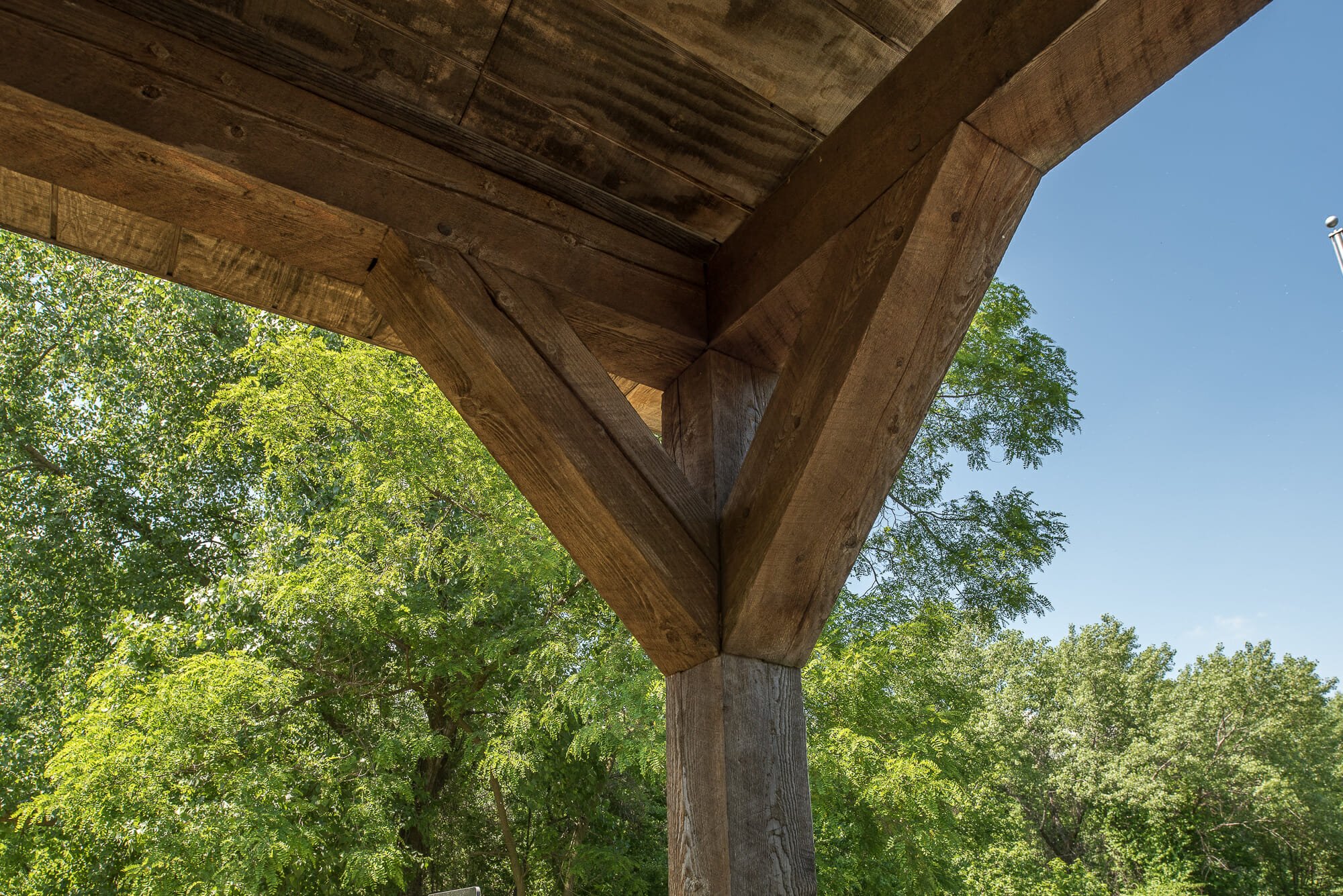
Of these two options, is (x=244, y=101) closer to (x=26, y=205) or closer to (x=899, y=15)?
(x=26, y=205)

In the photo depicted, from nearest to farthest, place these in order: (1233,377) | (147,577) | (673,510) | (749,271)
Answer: (673,510) → (749,271) → (147,577) → (1233,377)

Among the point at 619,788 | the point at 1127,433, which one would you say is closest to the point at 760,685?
the point at 619,788

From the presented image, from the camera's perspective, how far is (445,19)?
1.31 metres

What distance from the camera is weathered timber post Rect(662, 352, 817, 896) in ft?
3.81

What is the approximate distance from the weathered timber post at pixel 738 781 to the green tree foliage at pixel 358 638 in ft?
16.5

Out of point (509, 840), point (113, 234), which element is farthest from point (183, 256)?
point (509, 840)

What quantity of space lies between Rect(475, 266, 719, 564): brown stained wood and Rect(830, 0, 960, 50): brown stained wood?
2.24 feet

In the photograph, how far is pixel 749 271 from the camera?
1.61 metres

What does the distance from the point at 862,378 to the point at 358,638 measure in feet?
27.4

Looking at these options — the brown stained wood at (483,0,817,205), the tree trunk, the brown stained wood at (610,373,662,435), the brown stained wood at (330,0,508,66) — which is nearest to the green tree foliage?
the tree trunk

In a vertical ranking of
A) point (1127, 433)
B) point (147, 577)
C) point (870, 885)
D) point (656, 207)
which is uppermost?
point (1127, 433)

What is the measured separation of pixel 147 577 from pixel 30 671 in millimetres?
1451

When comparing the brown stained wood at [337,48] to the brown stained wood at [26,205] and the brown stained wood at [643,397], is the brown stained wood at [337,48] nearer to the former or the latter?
the brown stained wood at [26,205]

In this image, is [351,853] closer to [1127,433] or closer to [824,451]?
[824,451]
